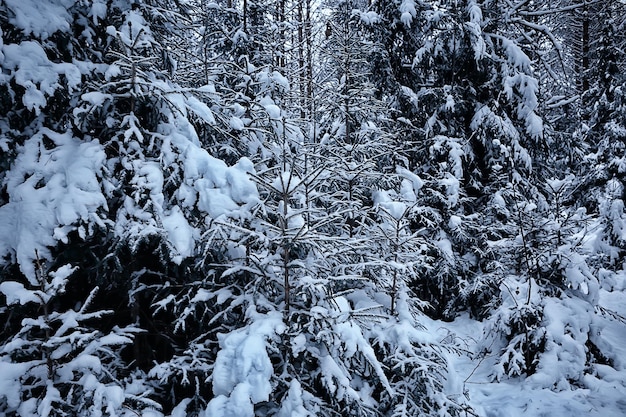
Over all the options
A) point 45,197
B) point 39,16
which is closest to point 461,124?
point 39,16

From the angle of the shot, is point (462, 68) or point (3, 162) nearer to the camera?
point (3, 162)

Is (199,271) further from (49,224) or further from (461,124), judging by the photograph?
(461,124)

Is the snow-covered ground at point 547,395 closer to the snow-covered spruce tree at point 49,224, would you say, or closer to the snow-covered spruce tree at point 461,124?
the snow-covered spruce tree at point 461,124

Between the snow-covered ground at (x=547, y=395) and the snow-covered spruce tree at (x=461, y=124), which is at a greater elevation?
the snow-covered spruce tree at (x=461, y=124)

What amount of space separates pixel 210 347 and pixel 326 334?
1155 millimetres

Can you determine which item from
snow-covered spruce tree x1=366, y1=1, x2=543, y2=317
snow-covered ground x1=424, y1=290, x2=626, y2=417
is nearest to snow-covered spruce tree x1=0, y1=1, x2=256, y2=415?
snow-covered ground x1=424, y1=290, x2=626, y2=417

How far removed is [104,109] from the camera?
3426 mm

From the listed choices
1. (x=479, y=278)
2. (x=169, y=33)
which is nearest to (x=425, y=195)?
(x=479, y=278)

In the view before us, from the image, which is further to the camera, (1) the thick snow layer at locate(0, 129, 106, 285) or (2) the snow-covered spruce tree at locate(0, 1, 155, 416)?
(1) the thick snow layer at locate(0, 129, 106, 285)

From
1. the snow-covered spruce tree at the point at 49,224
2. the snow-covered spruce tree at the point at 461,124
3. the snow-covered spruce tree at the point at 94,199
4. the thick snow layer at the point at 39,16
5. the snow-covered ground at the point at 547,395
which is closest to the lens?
the snow-covered spruce tree at the point at 49,224

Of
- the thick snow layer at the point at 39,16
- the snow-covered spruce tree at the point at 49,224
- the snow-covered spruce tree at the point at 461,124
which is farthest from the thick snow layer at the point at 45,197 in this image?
the snow-covered spruce tree at the point at 461,124

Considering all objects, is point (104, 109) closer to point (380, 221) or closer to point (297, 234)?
point (297, 234)

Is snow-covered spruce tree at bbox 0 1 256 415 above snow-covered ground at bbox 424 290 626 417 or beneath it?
above

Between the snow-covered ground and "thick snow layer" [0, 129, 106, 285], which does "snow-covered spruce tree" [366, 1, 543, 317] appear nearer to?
the snow-covered ground
